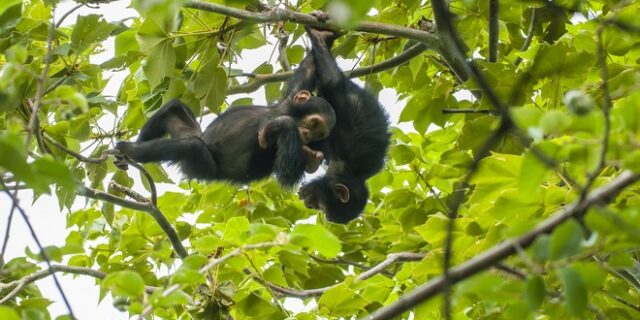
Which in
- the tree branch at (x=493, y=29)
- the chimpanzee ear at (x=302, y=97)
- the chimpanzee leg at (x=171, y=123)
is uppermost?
the tree branch at (x=493, y=29)

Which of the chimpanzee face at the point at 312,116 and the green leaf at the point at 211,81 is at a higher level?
the green leaf at the point at 211,81

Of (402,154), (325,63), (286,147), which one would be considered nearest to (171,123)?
(286,147)

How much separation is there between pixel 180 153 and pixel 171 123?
0.32 meters

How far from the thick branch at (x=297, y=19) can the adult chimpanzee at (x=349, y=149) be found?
3.73 feet

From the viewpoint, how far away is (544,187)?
3611 mm

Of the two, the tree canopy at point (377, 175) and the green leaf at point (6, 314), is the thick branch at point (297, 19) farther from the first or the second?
the green leaf at point (6, 314)

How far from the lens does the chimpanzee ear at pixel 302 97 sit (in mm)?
5734

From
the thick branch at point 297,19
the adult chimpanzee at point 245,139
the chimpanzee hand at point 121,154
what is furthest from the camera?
the adult chimpanzee at point 245,139

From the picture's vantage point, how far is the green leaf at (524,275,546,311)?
1889mm

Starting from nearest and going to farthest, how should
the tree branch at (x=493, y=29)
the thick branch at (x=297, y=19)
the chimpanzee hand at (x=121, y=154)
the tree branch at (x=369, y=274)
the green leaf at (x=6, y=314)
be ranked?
the green leaf at (x=6, y=314)
the thick branch at (x=297, y=19)
the tree branch at (x=369, y=274)
the tree branch at (x=493, y=29)
the chimpanzee hand at (x=121, y=154)

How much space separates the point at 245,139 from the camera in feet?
19.0

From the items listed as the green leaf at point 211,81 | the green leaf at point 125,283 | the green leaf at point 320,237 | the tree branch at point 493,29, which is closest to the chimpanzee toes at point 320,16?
the green leaf at point 211,81

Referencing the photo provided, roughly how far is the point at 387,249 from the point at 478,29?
2220mm

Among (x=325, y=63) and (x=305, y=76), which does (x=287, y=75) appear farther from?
(x=325, y=63)
